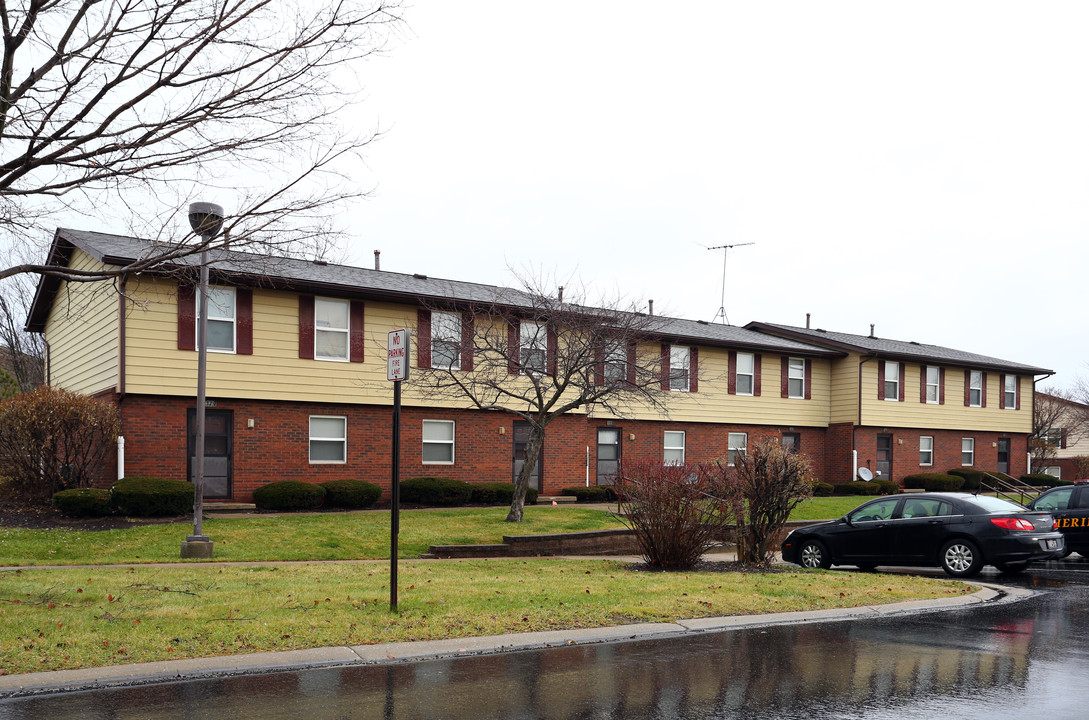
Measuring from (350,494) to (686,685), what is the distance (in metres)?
16.4

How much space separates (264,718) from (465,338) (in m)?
18.4

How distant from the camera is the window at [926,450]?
3884 cm

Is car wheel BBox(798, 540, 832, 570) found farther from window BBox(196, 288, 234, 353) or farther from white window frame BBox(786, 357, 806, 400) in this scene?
white window frame BBox(786, 357, 806, 400)

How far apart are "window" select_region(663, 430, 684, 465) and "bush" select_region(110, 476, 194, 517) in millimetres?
16818

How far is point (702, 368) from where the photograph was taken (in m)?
32.6

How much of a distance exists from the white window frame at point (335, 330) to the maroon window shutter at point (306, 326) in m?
0.13

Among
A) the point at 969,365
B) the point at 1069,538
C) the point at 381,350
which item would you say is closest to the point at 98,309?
the point at 381,350

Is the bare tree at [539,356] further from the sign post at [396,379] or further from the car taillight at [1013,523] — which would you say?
the sign post at [396,379]

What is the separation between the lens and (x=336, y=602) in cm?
1060

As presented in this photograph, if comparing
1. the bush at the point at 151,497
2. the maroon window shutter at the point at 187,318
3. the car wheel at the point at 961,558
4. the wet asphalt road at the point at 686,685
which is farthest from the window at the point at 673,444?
the wet asphalt road at the point at 686,685

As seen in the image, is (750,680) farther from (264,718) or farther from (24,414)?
(24,414)

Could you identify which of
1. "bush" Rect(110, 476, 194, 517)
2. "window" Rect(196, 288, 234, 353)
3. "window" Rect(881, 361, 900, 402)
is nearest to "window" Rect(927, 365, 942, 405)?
"window" Rect(881, 361, 900, 402)

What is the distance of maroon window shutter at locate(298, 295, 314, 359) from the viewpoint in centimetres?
2373

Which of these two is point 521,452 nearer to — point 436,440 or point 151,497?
point 436,440
